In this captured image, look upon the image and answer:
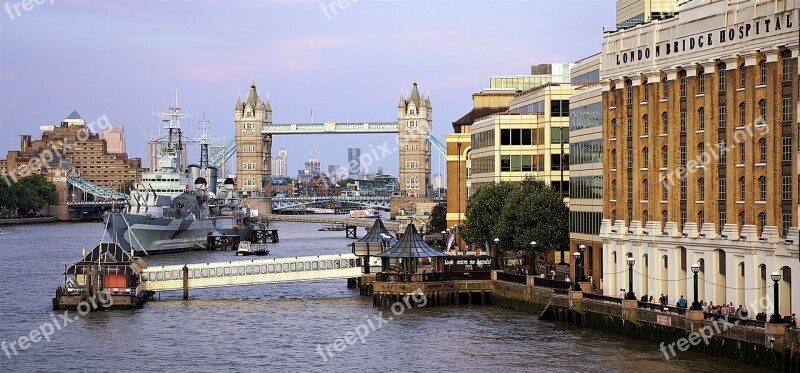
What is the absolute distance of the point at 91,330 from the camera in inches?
2271

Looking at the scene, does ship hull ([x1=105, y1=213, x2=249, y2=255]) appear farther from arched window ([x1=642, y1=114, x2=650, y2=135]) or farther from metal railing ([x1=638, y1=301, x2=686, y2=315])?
metal railing ([x1=638, y1=301, x2=686, y2=315])

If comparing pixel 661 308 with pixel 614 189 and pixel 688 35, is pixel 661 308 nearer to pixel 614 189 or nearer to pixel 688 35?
pixel 688 35

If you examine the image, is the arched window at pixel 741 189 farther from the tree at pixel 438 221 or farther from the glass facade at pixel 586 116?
the tree at pixel 438 221

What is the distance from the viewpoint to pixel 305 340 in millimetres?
54812

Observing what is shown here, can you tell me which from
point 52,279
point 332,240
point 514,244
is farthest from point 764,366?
point 332,240

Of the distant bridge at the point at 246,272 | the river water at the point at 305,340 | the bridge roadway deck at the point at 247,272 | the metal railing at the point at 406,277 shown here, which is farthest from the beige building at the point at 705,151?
the bridge roadway deck at the point at 247,272

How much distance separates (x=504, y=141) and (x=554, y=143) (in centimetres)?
403

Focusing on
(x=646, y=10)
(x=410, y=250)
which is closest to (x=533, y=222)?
(x=410, y=250)

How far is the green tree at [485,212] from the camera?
78.4 m

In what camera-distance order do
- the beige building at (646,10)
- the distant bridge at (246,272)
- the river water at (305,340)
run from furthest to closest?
the distant bridge at (246,272) < the beige building at (646,10) < the river water at (305,340)

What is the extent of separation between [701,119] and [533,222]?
22385 millimetres

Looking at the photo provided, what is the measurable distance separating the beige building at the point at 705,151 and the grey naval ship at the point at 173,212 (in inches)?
2721

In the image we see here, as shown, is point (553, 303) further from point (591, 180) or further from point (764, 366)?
point (764, 366)

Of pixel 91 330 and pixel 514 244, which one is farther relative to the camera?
pixel 514 244
